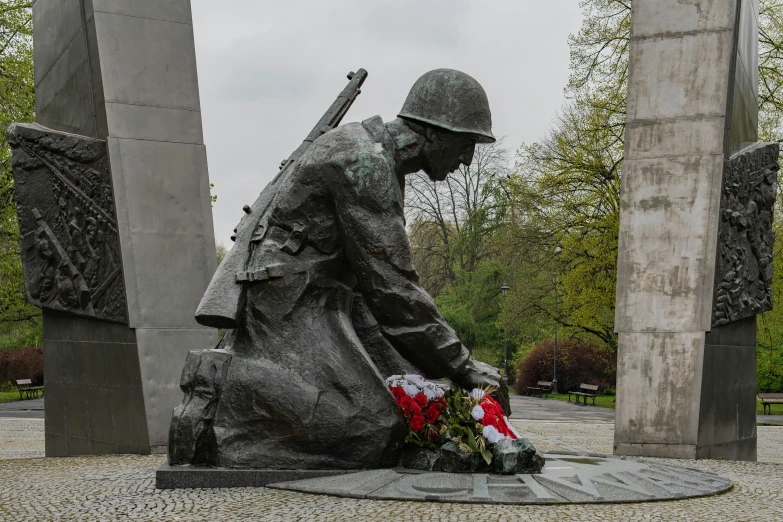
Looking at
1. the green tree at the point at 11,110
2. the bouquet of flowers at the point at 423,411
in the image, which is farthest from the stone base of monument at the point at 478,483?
the green tree at the point at 11,110

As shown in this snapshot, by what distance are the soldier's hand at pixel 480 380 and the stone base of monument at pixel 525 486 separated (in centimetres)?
48

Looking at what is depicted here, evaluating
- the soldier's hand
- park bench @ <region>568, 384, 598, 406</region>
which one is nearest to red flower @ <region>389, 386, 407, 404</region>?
the soldier's hand

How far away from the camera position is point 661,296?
30.0 feet

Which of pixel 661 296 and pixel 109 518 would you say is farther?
pixel 661 296

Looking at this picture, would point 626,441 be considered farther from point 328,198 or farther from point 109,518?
point 109,518

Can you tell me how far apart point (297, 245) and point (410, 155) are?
864mm

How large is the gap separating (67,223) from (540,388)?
2624 cm

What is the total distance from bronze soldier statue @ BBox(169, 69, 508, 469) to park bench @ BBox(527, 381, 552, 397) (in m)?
28.6

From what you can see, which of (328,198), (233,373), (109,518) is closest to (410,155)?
(328,198)

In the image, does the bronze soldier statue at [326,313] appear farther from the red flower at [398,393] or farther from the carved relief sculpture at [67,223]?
the carved relief sculpture at [67,223]

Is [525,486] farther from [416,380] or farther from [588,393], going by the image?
[588,393]

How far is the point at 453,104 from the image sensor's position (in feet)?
17.5

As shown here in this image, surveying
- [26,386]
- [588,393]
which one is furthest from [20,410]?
[588,393]

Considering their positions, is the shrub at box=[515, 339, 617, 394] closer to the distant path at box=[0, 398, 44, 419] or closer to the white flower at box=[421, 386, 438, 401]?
the distant path at box=[0, 398, 44, 419]
